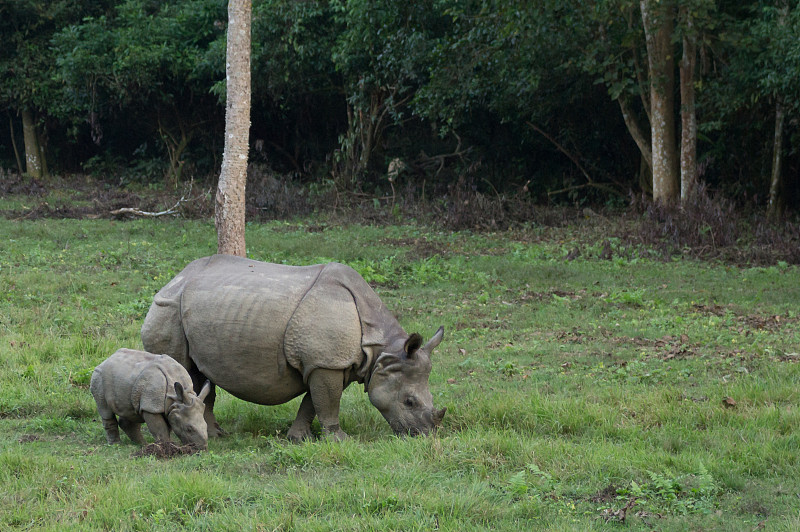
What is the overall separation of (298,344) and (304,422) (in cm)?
79

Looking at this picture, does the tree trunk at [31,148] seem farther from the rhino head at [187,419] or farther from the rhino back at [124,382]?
the rhino head at [187,419]

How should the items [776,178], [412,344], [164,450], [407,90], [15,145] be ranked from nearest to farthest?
[164,450] → [412,344] → [776,178] → [407,90] → [15,145]

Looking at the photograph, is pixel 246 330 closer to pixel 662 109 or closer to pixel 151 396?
pixel 151 396

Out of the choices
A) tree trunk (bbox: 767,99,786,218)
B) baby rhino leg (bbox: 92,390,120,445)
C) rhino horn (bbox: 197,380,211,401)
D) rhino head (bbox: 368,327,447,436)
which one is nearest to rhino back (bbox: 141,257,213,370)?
rhino horn (bbox: 197,380,211,401)

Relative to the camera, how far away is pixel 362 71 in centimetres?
2288

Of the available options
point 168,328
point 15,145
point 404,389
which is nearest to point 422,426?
point 404,389

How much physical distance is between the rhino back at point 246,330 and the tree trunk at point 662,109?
12.4 m

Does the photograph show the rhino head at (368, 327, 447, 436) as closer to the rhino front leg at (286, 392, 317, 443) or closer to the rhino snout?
the rhino snout

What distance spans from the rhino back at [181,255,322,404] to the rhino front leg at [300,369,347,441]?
228 mm

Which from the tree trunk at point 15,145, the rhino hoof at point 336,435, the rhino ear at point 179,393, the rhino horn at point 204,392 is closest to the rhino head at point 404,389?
the rhino hoof at point 336,435

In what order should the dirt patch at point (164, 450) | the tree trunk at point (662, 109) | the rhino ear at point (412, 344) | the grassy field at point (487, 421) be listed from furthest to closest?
the tree trunk at point (662, 109)
the rhino ear at point (412, 344)
the dirt patch at point (164, 450)
the grassy field at point (487, 421)

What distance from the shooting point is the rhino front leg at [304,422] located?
21.8ft

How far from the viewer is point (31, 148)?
90.1ft

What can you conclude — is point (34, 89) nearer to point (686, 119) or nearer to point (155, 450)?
point (686, 119)
